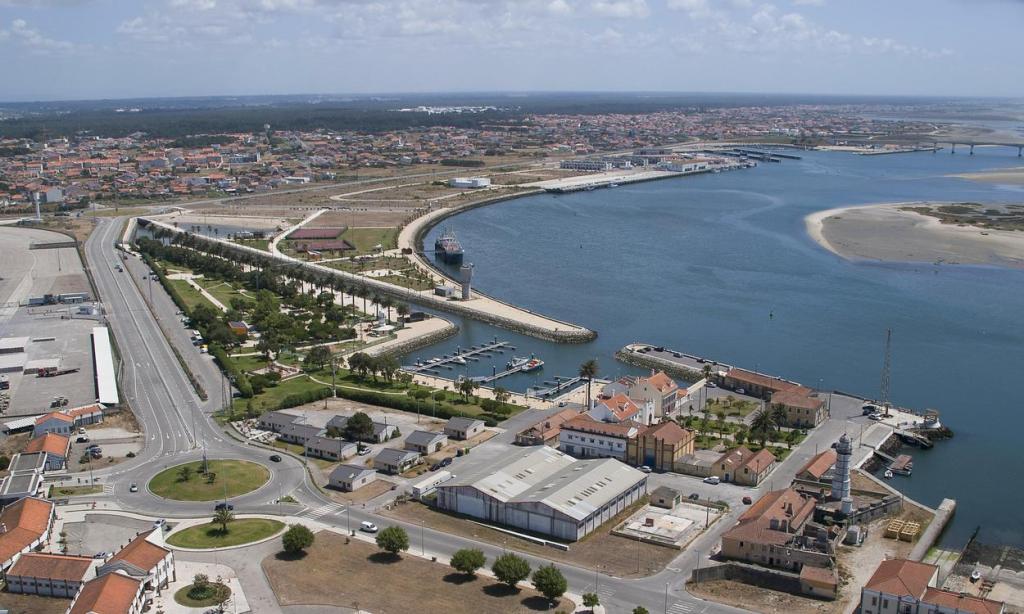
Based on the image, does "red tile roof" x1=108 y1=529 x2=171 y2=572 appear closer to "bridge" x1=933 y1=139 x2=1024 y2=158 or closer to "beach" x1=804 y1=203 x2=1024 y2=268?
"beach" x1=804 y1=203 x2=1024 y2=268

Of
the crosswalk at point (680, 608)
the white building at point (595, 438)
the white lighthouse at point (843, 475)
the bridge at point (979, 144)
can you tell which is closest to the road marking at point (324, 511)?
the white building at point (595, 438)

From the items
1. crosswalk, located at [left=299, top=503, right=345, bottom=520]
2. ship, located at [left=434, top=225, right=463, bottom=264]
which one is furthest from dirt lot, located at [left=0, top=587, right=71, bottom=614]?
ship, located at [left=434, top=225, right=463, bottom=264]

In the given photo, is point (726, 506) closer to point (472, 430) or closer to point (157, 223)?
point (472, 430)

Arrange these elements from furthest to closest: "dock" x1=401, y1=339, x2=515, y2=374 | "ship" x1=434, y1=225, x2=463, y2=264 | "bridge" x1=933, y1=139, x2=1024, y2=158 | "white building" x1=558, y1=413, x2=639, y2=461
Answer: "bridge" x1=933, y1=139, x2=1024, y2=158
"ship" x1=434, y1=225, x2=463, y2=264
"dock" x1=401, y1=339, x2=515, y2=374
"white building" x1=558, y1=413, x2=639, y2=461

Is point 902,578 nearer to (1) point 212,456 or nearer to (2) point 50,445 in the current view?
(1) point 212,456

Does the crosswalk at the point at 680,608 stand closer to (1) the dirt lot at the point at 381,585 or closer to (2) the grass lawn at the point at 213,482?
(1) the dirt lot at the point at 381,585

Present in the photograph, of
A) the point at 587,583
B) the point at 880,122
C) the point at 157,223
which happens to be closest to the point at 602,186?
the point at 157,223
